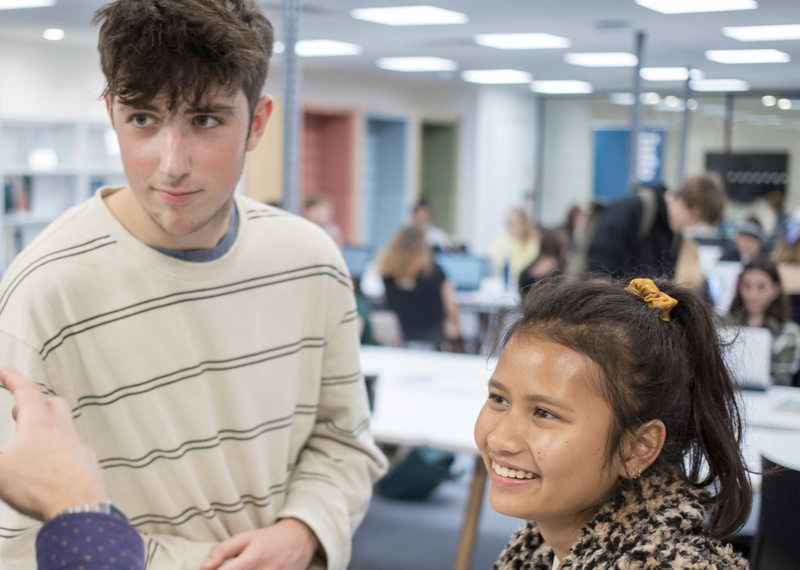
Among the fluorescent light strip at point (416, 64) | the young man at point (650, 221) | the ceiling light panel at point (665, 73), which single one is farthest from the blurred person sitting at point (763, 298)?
the ceiling light panel at point (665, 73)

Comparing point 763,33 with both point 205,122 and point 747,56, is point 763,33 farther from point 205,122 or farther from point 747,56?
point 205,122

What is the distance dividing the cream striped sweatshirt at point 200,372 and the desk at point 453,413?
982 millimetres

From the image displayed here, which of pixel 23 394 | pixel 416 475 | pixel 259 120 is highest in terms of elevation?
pixel 259 120

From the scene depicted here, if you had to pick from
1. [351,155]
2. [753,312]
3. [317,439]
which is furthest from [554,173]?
[317,439]

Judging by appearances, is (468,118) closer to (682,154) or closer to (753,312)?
(682,154)

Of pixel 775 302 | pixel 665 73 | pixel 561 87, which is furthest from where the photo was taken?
pixel 561 87

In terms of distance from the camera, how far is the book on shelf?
665 cm

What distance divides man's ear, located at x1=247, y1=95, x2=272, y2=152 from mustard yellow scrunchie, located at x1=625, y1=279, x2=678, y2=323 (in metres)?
0.56

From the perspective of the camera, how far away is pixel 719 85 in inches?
375

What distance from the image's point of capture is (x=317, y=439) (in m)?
1.28

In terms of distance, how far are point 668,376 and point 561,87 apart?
10.4 meters

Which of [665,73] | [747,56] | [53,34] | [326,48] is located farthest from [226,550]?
[665,73]

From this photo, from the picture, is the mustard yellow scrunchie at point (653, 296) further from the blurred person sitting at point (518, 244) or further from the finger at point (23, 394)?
the blurred person sitting at point (518, 244)

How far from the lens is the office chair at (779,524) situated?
1574 millimetres
